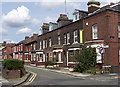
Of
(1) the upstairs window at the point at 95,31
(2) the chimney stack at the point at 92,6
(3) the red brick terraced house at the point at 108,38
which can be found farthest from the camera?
(2) the chimney stack at the point at 92,6

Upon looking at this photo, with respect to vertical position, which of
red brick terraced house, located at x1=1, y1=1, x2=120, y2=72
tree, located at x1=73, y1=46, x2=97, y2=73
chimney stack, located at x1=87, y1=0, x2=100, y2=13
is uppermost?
chimney stack, located at x1=87, y1=0, x2=100, y2=13

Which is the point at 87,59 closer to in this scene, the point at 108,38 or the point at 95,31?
the point at 108,38

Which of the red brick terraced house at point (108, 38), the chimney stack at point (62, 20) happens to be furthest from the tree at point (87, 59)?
the chimney stack at point (62, 20)

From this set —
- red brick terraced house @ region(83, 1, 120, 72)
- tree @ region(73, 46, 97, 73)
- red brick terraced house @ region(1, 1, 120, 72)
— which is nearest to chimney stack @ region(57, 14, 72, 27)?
red brick terraced house @ region(1, 1, 120, 72)

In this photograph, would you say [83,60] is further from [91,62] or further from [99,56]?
[99,56]

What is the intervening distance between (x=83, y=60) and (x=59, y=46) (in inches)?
443

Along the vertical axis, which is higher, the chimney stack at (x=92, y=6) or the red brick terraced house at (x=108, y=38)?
the chimney stack at (x=92, y=6)

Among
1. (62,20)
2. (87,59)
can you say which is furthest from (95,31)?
(62,20)

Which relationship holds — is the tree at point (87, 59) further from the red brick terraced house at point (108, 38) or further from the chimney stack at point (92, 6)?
the chimney stack at point (92, 6)

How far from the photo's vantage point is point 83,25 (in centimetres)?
2577

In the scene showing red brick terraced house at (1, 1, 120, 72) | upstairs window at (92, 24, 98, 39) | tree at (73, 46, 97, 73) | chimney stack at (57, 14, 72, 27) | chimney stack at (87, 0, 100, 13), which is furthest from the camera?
chimney stack at (57, 14, 72, 27)

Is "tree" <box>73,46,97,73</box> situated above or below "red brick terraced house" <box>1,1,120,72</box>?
below

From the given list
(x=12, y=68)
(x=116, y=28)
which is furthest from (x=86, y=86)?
(x=116, y=28)

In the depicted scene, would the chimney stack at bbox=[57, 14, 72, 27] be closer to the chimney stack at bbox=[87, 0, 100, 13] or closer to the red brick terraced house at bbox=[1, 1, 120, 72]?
the red brick terraced house at bbox=[1, 1, 120, 72]
